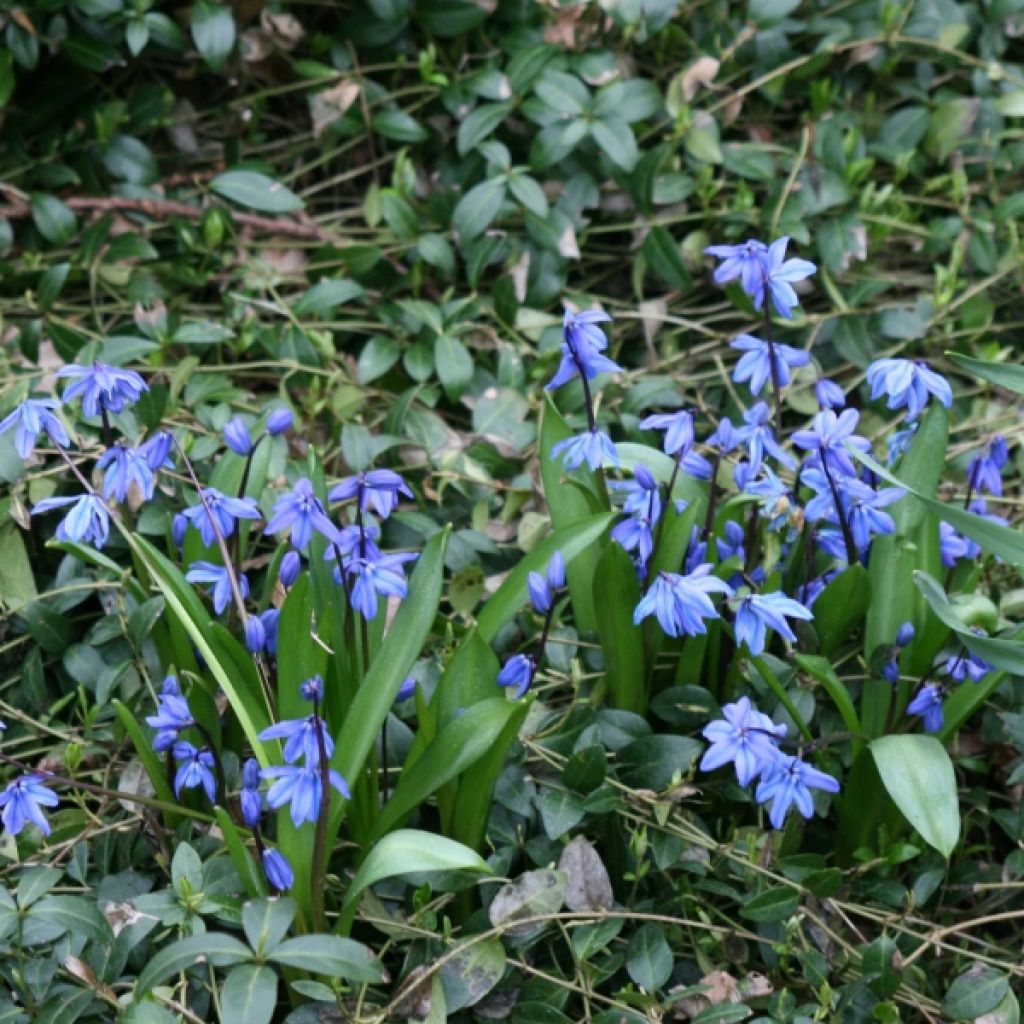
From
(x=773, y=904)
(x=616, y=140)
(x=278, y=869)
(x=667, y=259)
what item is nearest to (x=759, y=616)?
(x=773, y=904)

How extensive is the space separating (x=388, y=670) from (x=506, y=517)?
30.5 inches

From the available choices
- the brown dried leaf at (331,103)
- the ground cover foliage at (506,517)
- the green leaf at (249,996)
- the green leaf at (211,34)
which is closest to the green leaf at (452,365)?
the ground cover foliage at (506,517)

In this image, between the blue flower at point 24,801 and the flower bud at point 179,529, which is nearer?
the blue flower at point 24,801

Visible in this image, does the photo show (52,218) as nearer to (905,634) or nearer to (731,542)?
(731,542)

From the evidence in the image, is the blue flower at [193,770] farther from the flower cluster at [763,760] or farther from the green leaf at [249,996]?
the flower cluster at [763,760]

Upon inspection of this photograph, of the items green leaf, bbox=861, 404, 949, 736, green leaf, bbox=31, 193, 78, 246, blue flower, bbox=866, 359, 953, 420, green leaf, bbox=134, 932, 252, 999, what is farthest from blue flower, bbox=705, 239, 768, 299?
green leaf, bbox=31, 193, 78, 246

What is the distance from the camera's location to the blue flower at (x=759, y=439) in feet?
6.93

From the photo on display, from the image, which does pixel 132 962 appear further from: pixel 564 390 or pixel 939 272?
pixel 939 272

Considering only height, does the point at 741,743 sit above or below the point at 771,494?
below

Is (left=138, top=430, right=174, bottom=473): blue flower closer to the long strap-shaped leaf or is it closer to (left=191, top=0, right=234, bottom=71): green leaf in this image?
the long strap-shaped leaf

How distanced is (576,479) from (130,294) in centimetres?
135

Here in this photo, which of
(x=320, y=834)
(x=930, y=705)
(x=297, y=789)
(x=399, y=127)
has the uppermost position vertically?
(x=399, y=127)

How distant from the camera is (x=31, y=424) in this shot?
6.50 ft

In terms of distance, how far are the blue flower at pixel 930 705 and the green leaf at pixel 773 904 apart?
1.04ft
